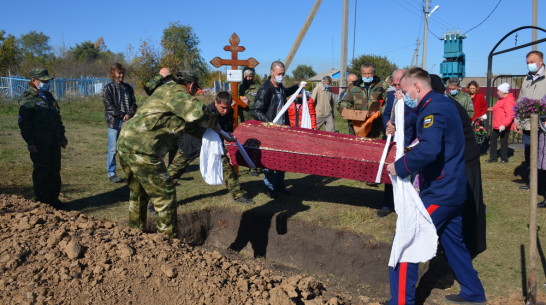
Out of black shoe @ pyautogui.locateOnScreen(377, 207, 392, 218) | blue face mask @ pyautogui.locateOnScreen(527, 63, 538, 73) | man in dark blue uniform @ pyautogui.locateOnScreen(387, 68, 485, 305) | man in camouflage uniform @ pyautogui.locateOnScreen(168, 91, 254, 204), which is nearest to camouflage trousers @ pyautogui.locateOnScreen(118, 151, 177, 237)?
man in camouflage uniform @ pyautogui.locateOnScreen(168, 91, 254, 204)

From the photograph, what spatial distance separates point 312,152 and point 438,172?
1.49 m

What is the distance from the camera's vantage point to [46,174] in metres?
5.78

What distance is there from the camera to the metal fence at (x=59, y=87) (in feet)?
81.5

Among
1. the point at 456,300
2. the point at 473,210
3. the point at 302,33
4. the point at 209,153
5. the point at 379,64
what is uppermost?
the point at 379,64

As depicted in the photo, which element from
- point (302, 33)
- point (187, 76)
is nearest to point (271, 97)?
point (187, 76)

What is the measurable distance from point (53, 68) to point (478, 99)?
123 feet

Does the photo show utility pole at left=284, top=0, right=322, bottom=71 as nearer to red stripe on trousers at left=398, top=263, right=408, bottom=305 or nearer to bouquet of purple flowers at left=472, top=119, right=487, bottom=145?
bouquet of purple flowers at left=472, top=119, right=487, bottom=145

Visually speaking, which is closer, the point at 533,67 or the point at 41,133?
the point at 41,133

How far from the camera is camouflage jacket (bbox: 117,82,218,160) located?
3.83m

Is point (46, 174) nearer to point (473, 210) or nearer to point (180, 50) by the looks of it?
point (473, 210)

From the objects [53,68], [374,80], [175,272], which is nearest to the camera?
[175,272]

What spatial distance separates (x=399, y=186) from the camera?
3.58 metres

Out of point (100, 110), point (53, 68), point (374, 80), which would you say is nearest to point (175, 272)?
point (374, 80)

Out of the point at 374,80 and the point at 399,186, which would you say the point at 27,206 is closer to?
the point at 399,186
